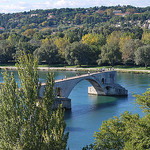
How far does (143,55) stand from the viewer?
276 ft

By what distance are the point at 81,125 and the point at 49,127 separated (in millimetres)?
18282

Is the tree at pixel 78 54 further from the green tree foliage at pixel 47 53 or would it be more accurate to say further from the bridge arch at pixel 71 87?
the bridge arch at pixel 71 87

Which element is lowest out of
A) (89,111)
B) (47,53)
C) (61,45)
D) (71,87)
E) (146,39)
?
(89,111)

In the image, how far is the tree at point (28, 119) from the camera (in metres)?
16.5

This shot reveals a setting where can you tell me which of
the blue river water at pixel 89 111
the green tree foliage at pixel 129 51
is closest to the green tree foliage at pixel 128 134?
the blue river water at pixel 89 111

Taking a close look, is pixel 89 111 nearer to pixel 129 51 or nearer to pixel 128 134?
pixel 128 134

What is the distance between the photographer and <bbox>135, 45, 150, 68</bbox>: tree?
8382 cm

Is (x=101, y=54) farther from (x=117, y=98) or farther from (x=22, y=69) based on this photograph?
(x=22, y=69)

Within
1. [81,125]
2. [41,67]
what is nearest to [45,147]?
[81,125]

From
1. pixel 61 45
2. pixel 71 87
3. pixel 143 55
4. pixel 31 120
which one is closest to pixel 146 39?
pixel 143 55

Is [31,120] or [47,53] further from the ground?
[47,53]

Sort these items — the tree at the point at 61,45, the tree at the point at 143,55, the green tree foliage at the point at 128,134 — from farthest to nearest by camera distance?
the tree at the point at 61,45, the tree at the point at 143,55, the green tree foliage at the point at 128,134

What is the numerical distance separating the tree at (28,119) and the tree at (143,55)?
226 feet

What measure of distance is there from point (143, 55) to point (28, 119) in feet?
231
